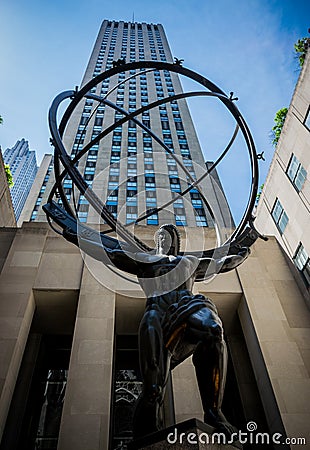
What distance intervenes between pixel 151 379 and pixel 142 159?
113 feet

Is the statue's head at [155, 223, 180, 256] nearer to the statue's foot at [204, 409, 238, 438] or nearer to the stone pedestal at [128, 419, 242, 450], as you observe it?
the statue's foot at [204, 409, 238, 438]

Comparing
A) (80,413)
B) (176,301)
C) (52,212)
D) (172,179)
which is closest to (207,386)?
(176,301)

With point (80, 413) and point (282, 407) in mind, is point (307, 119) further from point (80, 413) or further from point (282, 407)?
point (80, 413)

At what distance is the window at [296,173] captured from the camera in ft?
36.9

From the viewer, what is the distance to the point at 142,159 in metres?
36.6

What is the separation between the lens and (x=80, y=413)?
6.12 m

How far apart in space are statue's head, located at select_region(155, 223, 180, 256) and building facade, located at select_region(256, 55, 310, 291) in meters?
6.04

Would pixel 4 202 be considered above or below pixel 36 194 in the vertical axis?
below

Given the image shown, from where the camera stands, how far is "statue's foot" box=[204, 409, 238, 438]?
287 centimetres

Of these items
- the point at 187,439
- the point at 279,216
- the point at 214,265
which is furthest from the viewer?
the point at 279,216

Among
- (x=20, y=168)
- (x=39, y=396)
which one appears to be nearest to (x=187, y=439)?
(x=39, y=396)

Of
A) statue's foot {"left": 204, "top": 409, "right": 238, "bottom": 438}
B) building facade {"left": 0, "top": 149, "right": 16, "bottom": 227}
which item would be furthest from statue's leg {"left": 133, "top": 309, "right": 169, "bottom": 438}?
building facade {"left": 0, "top": 149, "right": 16, "bottom": 227}

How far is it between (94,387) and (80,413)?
20.1 inches

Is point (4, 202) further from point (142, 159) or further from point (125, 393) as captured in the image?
point (142, 159)
